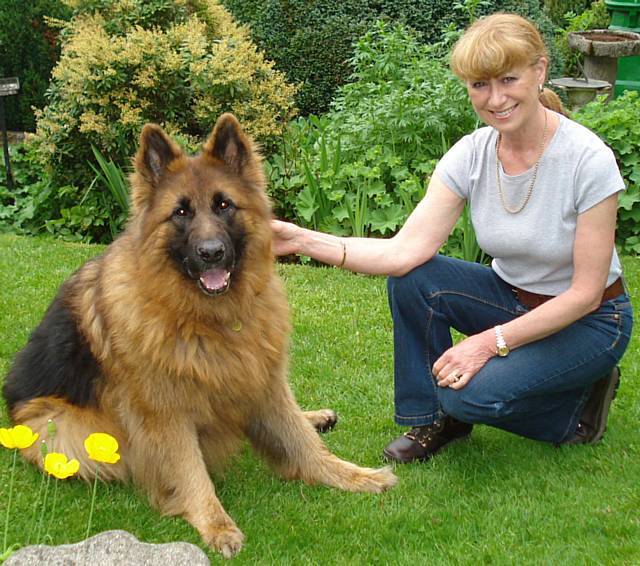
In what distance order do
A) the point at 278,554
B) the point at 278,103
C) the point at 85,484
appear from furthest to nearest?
1. the point at 278,103
2. the point at 85,484
3. the point at 278,554

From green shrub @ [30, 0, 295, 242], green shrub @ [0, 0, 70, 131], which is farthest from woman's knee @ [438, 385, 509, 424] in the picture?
green shrub @ [0, 0, 70, 131]

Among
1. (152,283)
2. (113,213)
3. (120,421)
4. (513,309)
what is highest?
(152,283)

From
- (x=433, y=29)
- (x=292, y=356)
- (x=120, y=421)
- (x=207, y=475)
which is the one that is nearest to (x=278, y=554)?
(x=207, y=475)

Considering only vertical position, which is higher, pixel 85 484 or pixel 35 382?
pixel 35 382

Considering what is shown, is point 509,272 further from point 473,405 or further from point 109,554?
point 109,554

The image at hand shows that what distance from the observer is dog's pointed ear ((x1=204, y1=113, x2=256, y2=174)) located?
10.8ft

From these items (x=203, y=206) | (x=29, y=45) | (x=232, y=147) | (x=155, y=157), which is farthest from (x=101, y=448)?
(x=29, y=45)

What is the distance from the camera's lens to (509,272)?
3.75m

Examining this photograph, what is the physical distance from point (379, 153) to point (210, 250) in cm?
383

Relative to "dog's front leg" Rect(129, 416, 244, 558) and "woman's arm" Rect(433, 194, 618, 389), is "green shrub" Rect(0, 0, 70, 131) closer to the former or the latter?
"dog's front leg" Rect(129, 416, 244, 558)

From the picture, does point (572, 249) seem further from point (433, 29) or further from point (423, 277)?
point (433, 29)

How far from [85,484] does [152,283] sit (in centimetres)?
104

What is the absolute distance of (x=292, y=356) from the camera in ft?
16.5

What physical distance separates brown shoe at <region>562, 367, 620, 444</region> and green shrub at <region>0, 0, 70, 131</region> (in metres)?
7.56
